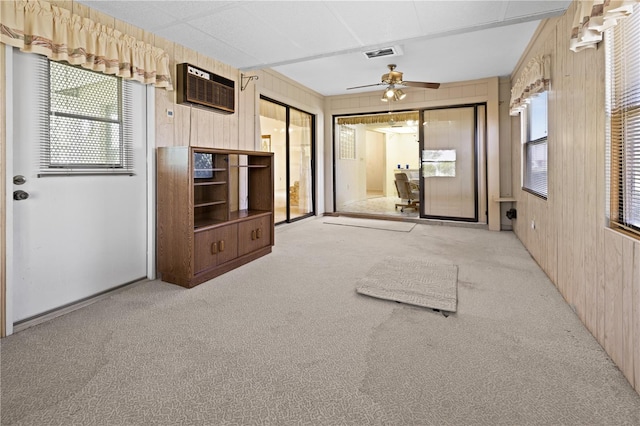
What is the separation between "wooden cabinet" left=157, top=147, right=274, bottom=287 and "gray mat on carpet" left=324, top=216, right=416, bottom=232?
2.42 meters

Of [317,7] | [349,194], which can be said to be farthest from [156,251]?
[349,194]

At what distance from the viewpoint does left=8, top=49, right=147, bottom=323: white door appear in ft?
7.68

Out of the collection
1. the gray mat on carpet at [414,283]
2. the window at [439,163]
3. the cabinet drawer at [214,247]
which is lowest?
the gray mat on carpet at [414,283]

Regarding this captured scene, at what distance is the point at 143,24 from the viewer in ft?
10.2

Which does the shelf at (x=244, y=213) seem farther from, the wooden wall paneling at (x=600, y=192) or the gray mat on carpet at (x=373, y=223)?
the wooden wall paneling at (x=600, y=192)

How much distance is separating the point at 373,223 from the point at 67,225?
4.95m

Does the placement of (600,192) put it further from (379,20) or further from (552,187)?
(379,20)

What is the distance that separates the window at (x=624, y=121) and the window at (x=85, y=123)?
3.58 m

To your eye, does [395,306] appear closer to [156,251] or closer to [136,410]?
[136,410]

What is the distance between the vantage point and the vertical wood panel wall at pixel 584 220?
5.59ft

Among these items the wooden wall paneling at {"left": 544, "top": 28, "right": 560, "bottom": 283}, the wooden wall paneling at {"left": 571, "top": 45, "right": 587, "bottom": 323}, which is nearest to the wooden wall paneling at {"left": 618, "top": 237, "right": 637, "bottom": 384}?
the wooden wall paneling at {"left": 571, "top": 45, "right": 587, "bottom": 323}

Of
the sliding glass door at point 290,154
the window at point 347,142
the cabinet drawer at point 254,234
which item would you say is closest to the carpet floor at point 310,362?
the cabinet drawer at point 254,234

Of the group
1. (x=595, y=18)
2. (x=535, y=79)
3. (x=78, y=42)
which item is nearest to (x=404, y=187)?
(x=535, y=79)

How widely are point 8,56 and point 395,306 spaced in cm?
314
